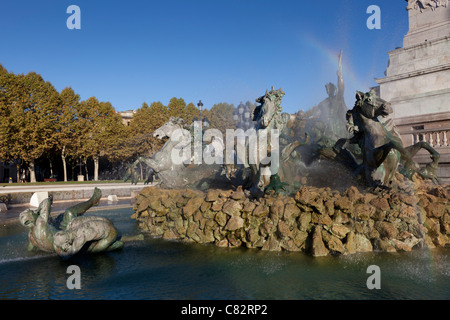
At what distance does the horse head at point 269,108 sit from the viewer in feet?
23.4

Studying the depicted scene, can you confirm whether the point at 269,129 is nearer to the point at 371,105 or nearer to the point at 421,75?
the point at 371,105

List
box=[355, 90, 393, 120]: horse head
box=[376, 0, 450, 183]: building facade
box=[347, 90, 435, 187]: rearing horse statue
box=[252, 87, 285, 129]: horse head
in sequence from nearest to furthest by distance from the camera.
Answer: box=[347, 90, 435, 187]: rearing horse statue < box=[355, 90, 393, 120]: horse head < box=[252, 87, 285, 129]: horse head < box=[376, 0, 450, 183]: building facade

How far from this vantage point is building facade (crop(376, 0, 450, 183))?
39.7ft

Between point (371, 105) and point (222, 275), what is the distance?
463 centimetres

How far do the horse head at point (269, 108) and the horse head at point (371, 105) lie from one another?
5.35 feet

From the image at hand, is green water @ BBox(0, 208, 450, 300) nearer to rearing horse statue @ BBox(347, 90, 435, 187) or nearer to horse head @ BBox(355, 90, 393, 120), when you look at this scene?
rearing horse statue @ BBox(347, 90, 435, 187)

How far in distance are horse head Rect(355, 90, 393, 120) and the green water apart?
278cm

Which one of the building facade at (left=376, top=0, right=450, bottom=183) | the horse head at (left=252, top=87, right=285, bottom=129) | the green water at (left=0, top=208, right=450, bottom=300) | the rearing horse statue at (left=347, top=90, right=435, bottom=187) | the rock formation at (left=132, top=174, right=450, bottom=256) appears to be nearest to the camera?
the green water at (left=0, top=208, right=450, bottom=300)

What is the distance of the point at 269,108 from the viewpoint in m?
7.20

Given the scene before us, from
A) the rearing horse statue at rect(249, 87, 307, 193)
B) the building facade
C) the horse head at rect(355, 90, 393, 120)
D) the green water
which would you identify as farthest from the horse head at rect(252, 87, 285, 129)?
the building facade

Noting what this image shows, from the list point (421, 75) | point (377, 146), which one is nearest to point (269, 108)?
point (377, 146)

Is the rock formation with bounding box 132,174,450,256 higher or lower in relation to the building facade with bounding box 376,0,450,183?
lower

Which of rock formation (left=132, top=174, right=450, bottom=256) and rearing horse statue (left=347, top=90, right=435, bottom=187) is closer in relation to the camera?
rock formation (left=132, top=174, right=450, bottom=256)
